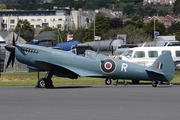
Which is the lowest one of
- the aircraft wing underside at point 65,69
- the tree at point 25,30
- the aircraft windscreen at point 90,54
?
Answer: the tree at point 25,30

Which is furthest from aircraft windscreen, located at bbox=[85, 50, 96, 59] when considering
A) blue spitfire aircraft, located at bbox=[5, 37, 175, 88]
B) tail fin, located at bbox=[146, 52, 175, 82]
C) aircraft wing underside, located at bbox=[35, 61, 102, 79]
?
tail fin, located at bbox=[146, 52, 175, 82]

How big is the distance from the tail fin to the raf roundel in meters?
1.45

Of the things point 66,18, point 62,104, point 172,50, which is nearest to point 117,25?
point 66,18

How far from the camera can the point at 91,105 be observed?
1817cm

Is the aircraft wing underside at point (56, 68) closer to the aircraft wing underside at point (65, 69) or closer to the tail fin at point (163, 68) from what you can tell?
the aircraft wing underside at point (65, 69)

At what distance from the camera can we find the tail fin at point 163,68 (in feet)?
83.5

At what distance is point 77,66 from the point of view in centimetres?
2598

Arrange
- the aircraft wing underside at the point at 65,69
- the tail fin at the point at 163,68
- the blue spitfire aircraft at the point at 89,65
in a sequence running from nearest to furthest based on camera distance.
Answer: the tail fin at the point at 163,68 → the blue spitfire aircraft at the point at 89,65 → the aircraft wing underside at the point at 65,69

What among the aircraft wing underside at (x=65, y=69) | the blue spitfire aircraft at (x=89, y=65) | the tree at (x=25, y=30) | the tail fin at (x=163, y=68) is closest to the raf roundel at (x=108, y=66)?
the blue spitfire aircraft at (x=89, y=65)

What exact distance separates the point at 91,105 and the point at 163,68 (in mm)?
7945

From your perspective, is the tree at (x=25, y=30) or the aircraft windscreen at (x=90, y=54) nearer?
the aircraft windscreen at (x=90, y=54)

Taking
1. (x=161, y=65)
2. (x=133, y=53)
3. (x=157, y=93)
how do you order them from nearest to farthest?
(x=157, y=93) → (x=161, y=65) → (x=133, y=53)

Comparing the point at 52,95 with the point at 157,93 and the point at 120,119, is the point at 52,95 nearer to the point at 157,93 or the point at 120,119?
the point at 157,93

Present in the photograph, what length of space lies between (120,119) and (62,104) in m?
3.65
